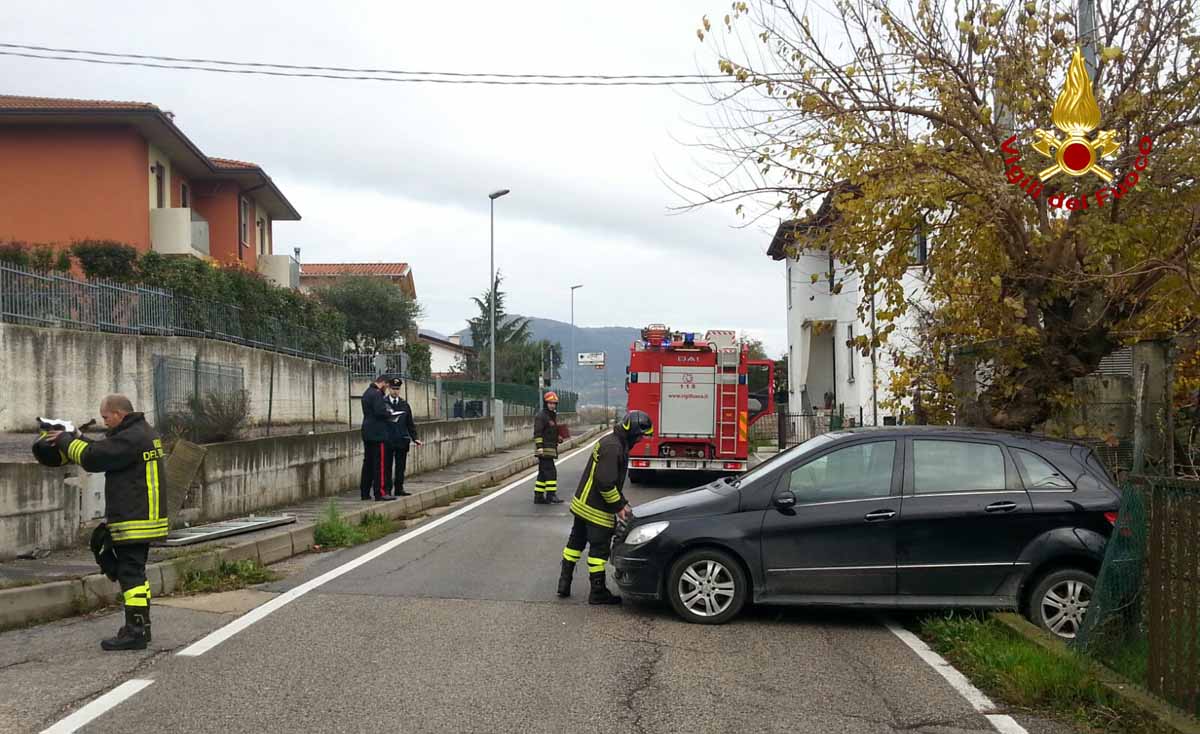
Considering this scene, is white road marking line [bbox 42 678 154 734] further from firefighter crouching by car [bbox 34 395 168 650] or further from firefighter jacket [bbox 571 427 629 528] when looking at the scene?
firefighter jacket [bbox 571 427 629 528]

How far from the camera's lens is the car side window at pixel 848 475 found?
7.93 meters

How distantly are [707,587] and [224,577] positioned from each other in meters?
4.40

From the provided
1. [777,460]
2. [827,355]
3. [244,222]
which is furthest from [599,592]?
[827,355]

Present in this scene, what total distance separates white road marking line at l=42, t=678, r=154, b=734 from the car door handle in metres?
5.66

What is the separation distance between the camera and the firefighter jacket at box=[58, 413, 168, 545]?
6.69 metres

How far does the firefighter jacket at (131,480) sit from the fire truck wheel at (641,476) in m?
14.8

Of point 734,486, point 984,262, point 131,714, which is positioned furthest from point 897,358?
point 131,714

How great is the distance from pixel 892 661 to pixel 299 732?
376 centimetres

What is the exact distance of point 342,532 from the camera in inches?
480

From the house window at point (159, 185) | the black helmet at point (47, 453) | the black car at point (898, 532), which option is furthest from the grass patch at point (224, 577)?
the house window at point (159, 185)

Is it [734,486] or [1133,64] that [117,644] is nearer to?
[734,486]

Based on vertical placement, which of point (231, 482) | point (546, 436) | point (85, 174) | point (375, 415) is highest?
point (85, 174)

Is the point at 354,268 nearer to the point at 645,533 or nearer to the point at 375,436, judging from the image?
the point at 375,436

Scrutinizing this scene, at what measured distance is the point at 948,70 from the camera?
10.7 meters
